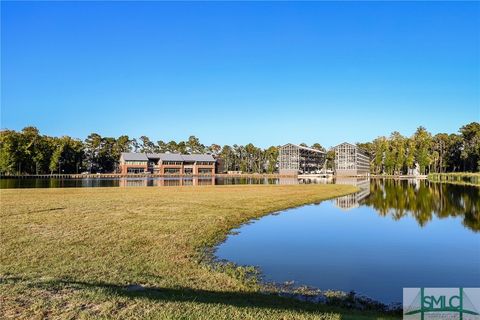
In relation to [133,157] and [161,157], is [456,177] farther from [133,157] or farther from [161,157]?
[133,157]

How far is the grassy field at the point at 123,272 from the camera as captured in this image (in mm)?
6920

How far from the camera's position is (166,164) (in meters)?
133

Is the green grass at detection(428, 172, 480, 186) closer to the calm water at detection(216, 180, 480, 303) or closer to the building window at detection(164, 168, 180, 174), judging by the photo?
the calm water at detection(216, 180, 480, 303)

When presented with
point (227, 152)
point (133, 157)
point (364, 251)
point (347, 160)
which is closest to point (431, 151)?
point (347, 160)

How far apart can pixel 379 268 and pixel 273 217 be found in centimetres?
1300

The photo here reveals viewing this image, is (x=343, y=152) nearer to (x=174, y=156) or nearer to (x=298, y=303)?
(x=174, y=156)

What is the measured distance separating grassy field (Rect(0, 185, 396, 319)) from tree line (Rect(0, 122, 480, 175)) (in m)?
89.5

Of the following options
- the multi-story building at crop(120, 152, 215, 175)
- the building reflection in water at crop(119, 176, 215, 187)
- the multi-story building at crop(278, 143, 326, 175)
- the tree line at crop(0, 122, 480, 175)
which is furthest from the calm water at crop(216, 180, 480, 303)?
the multi-story building at crop(120, 152, 215, 175)

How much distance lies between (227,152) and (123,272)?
491 feet

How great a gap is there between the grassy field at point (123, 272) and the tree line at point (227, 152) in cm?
8953

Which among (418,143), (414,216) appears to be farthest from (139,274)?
(418,143)

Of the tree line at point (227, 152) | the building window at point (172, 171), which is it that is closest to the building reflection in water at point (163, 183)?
the tree line at point (227, 152)

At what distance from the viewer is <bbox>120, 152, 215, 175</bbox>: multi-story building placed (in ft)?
412

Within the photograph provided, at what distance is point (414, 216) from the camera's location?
91.0ft
